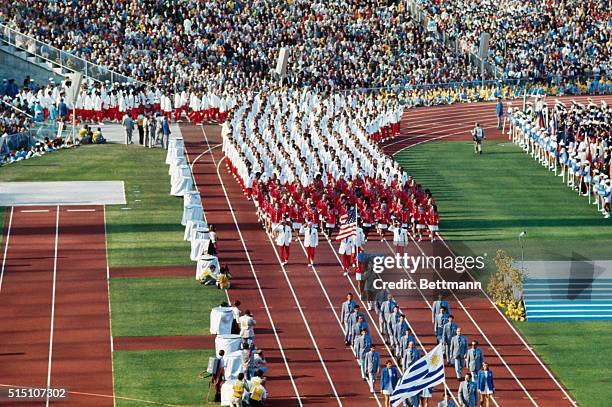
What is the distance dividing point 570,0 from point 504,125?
1774 cm

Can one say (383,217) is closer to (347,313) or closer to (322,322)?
(322,322)

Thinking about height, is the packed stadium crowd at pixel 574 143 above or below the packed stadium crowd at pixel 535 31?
below

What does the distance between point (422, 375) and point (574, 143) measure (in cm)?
2592

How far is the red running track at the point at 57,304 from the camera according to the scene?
29922mm

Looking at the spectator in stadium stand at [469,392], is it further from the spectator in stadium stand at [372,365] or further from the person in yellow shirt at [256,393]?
the person in yellow shirt at [256,393]

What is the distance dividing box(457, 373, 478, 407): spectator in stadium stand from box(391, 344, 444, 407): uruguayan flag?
1.56m

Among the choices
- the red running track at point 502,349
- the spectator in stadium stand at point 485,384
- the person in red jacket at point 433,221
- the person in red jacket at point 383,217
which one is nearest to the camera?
the spectator in stadium stand at point 485,384

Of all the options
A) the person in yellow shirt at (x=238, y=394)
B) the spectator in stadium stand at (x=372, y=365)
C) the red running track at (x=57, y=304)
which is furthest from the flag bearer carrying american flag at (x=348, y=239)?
the person in yellow shirt at (x=238, y=394)

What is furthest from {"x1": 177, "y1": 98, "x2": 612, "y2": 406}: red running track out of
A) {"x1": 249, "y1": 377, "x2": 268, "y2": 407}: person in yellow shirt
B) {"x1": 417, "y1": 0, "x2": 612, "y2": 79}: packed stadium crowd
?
{"x1": 417, "y1": 0, "x2": 612, "y2": 79}: packed stadium crowd

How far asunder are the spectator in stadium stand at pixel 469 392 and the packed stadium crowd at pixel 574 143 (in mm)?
18422

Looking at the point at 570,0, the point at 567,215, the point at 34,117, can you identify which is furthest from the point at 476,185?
the point at 570,0

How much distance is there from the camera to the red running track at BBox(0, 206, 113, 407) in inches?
1178

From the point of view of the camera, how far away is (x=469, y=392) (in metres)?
27.3

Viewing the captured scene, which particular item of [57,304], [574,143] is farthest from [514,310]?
[574,143]
